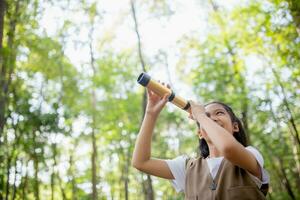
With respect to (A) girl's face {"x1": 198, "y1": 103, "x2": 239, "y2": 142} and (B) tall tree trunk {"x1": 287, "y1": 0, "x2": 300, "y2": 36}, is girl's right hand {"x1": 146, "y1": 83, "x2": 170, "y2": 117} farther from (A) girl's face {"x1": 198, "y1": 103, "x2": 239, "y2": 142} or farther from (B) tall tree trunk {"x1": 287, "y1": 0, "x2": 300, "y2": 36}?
(B) tall tree trunk {"x1": 287, "y1": 0, "x2": 300, "y2": 36}

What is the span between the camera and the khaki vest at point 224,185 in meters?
1.40

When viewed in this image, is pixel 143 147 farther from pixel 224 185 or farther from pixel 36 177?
pixel 36 177

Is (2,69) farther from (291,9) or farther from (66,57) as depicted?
(66,57)

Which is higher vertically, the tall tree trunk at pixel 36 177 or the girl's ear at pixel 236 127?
the tall tree trunk at pixel 36 177

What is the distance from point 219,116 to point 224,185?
0.42 metres

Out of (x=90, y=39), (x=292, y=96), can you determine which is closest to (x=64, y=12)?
(x=90, y=39)

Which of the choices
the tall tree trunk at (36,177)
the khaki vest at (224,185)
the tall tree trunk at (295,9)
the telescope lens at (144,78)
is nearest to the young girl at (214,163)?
the khaki vest at (224,185)

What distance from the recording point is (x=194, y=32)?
40.2ft

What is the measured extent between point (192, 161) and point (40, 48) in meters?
8.58

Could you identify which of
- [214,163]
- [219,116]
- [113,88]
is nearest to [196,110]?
[219,116]

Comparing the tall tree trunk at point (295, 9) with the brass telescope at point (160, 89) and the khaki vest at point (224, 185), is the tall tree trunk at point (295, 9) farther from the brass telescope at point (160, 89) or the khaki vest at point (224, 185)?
the khaki vest at point (224, 185)

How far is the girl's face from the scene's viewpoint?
5.69 feet

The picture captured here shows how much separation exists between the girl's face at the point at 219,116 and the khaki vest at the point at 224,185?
23 cm

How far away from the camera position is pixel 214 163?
1.58m
